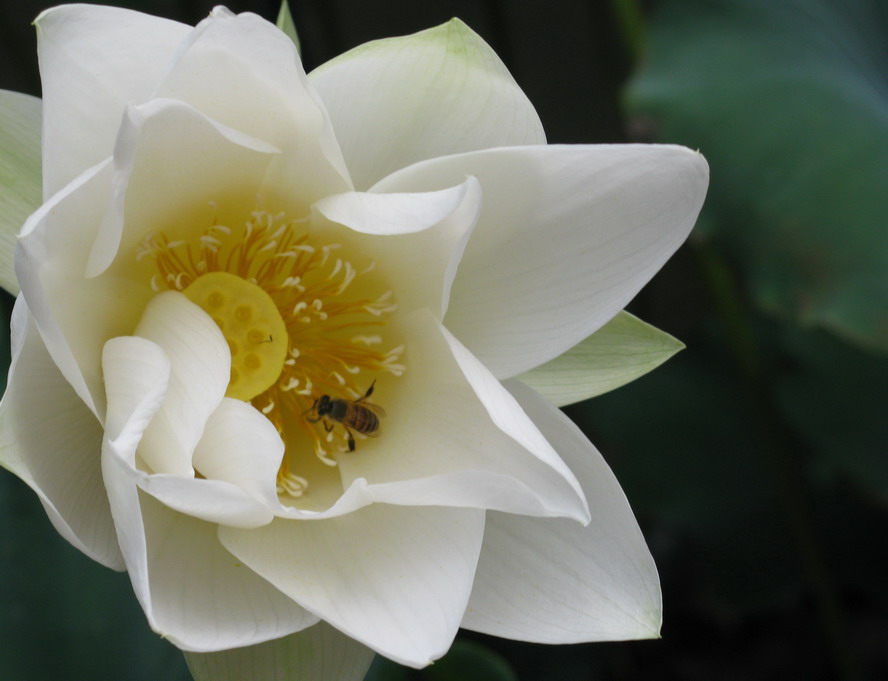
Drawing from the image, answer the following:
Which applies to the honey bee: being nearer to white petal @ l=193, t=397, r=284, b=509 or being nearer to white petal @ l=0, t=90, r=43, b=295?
white petal @ l=193, t=397, r=284, b=509

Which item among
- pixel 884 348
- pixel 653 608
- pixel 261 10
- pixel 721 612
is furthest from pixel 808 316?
pixel 721 612

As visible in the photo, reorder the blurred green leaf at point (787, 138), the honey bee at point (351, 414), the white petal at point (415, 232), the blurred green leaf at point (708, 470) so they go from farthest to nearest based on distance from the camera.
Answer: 1. the blurred green leaf at point (708, 470)
2. the blurred green leaf at point (787, 138)
3. the honey bee at point (351, 414)
4. the white petal at point (415, 232)

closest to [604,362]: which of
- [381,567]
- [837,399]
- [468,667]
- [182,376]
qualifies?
[381,567]

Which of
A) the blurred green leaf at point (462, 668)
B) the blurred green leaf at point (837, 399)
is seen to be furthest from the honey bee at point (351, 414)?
the blurred green leaf at point (837, 399)

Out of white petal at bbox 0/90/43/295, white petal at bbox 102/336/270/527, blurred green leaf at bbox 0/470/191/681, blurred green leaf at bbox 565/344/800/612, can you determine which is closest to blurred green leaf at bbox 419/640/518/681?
blurred green leaf at bbox 0/470/191/681

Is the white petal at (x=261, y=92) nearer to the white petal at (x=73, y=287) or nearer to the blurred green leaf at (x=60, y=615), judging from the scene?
the white petal at (x=73, y=287)

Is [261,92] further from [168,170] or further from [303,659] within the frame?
[303,659]

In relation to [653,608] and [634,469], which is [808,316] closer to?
[653,608]
